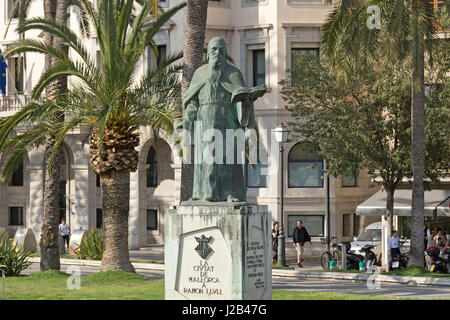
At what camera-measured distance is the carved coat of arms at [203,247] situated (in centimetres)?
1566

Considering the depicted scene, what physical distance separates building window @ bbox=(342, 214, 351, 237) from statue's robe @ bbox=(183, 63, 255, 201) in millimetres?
25607

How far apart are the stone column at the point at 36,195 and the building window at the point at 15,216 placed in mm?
3252

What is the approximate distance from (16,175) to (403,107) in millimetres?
24467

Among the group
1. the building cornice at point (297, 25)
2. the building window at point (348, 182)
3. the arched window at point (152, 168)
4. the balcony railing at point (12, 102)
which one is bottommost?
the building window at point (348, 182)

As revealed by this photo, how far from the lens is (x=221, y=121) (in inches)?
643

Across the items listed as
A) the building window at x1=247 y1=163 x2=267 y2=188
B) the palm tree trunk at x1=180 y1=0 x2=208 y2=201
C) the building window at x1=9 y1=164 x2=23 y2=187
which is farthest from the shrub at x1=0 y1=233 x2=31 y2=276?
the building window at x1=9 y1=164 x2=23 y2=187

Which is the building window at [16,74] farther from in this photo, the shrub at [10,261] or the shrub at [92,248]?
the shrub at [10,261]

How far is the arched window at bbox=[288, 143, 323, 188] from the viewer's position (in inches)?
1606

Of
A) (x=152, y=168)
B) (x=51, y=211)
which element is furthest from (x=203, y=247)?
(x=152, y=168)

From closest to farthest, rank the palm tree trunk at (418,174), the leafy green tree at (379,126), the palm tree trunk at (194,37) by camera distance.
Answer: the palm tree trunk at (194,37) → the palm tree trunk at (418,174) → the leafy green tree at (379,126)

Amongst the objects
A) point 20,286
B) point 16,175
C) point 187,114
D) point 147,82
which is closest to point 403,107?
point 147,82

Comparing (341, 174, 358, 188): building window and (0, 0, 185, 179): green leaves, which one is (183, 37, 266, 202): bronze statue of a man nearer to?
(0, 0, 185, 179): green leaves

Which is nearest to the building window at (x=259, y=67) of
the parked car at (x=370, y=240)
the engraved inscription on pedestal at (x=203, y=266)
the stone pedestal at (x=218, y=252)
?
the parked car at (x=370, y=240)

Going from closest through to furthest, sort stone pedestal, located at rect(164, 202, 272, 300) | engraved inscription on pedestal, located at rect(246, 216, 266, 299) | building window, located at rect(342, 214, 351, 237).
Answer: stone pedestal, located at rect(164, 202, 272, 300) → engraved inscription on pedestal, located at rect(246, 216, 266, 299) → building window, located at rect(342, 214, 351, 237)
